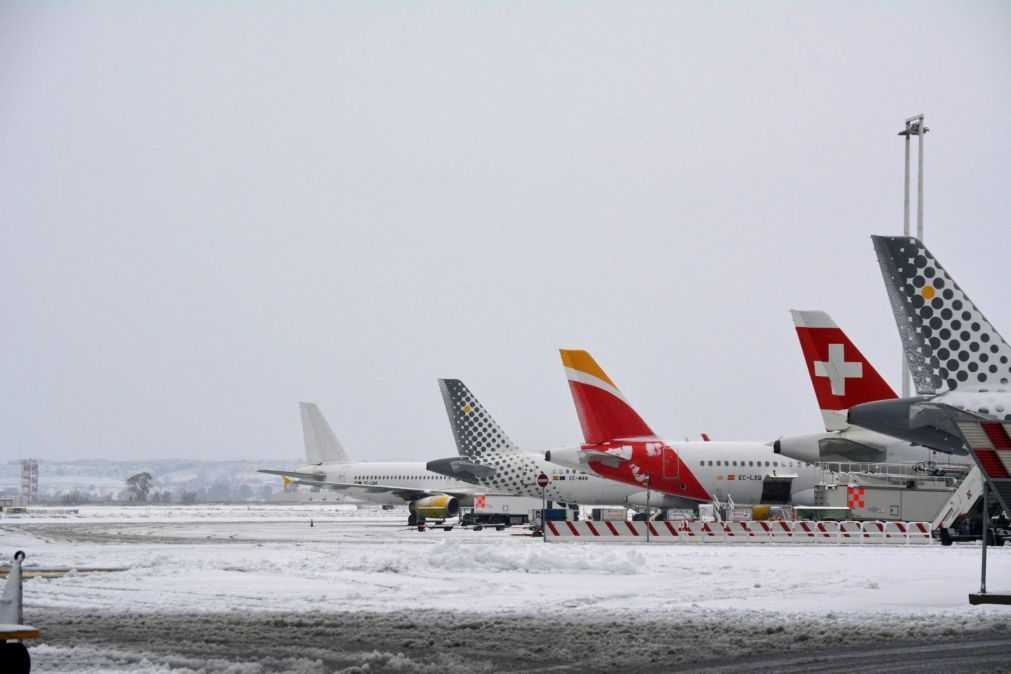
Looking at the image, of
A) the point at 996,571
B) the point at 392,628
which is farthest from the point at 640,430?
the point at 392,628

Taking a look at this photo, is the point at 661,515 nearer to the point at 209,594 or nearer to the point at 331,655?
the point at 209,594

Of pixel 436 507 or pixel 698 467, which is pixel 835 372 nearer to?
pixel 698 467

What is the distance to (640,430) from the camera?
4319 centimetres

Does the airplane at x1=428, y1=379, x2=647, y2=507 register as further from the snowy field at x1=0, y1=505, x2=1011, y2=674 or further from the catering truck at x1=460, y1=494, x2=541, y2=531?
the snowy field at x1=0, y1=505, x2=1011, y2=674

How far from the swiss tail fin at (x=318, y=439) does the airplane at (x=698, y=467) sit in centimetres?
3575

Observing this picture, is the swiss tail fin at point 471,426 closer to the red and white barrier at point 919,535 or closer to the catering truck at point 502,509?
the catering truck at point 502,509

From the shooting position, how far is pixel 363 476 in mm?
69875

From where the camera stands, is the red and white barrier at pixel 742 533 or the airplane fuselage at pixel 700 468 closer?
the red and white barrier at pixel 742 533

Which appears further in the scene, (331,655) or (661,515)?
(661,515)

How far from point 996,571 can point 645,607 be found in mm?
8325

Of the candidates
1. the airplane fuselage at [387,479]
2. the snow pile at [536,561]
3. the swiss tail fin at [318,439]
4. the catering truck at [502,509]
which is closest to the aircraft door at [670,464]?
the catering truck at [502,509]

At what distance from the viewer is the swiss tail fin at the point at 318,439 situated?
75688 mm

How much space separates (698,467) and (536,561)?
65.1 ft

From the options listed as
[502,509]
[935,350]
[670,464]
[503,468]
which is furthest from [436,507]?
[935,350]
